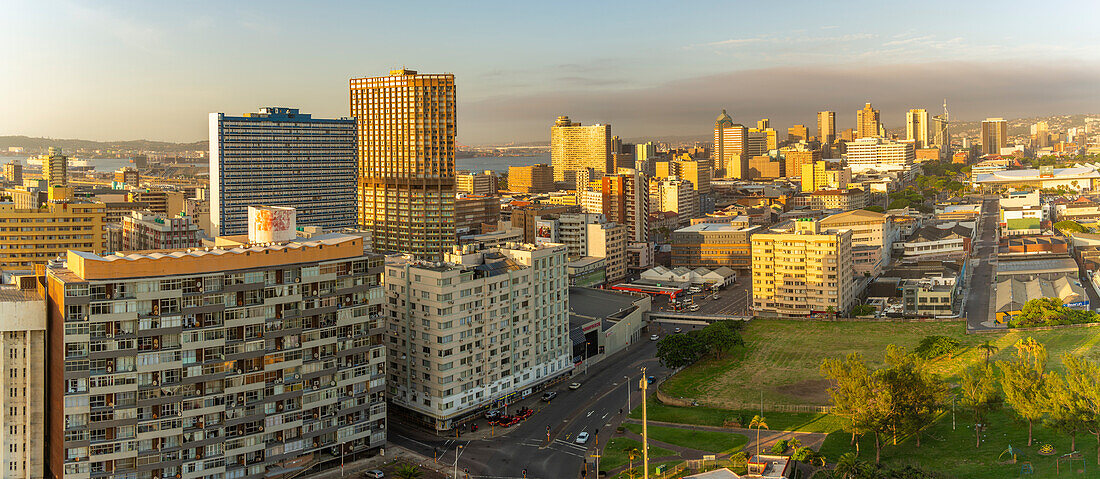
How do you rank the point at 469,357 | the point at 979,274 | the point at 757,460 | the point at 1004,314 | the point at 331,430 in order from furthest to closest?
the point at 979,274 → the point at 1004,314 → the point at 469,357 → the point at 331,430 → the point at 757,460

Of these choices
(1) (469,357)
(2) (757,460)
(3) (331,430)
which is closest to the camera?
(2) (757,460)

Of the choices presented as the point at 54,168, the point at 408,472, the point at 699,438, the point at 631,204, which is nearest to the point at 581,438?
the point at 699,438

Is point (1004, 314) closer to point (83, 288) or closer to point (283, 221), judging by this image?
point (283, 221)

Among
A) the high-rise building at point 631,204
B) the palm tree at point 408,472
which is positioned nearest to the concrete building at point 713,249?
the high-rise building at point 631,204

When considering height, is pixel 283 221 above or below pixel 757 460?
above

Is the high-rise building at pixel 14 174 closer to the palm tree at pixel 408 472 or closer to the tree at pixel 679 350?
the tree at pixel 679 350

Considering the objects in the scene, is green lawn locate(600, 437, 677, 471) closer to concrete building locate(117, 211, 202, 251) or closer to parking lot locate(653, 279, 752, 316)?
parking lot locate(653, 279, 752, 316)

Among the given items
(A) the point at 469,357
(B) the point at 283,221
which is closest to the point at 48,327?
(B) the point at 283,221
